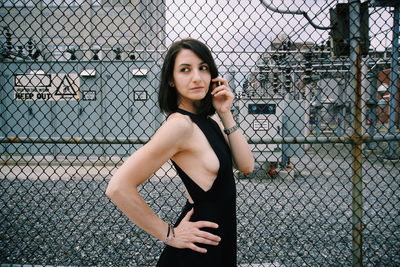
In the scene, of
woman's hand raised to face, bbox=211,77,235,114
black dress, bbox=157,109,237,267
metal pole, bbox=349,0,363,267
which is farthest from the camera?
metal pole, bbox=349,0,363,267

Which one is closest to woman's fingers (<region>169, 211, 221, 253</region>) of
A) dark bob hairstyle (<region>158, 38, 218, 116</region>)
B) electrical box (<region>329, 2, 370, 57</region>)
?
dark bob hairstyle (<region>158, 38, 218, 116</region>)

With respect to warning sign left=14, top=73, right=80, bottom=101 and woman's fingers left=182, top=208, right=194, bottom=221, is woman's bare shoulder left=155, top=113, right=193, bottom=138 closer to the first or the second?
woman's fingers left=182, top=208, right=194, bottom=221

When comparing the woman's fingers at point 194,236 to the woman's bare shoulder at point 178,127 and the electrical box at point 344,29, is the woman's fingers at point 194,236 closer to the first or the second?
the woman's bare shoulder at point 178,127

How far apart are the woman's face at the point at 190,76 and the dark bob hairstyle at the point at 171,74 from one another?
0.09ft

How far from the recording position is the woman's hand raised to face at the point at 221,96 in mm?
1552

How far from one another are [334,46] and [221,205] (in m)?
1.70

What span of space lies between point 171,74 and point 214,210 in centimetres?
75

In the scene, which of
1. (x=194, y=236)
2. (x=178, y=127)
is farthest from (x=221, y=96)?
(x=194, y=236)

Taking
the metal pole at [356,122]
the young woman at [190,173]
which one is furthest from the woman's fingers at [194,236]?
the metal pole at [356,122]

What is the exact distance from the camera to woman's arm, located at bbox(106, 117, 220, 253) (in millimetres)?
1248

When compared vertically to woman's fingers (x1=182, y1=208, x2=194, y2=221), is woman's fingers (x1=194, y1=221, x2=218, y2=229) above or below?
below

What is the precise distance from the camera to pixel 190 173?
1348mm

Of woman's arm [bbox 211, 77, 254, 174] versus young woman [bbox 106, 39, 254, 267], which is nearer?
young woman [bbox 106, 39, 254, 267]

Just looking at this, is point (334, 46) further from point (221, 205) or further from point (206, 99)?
point (221, 205)
